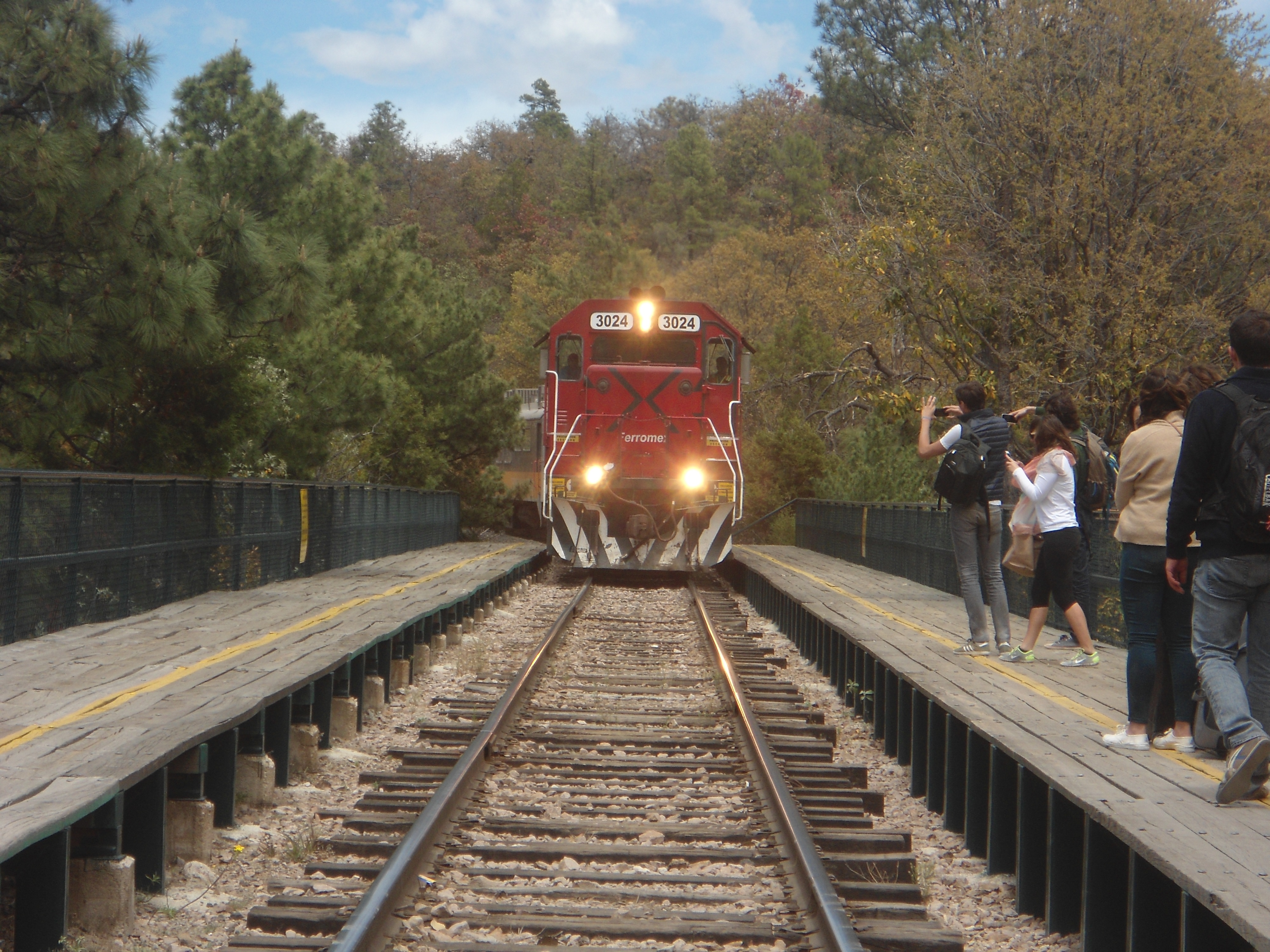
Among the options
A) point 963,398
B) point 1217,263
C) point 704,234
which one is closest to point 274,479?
point 963,398

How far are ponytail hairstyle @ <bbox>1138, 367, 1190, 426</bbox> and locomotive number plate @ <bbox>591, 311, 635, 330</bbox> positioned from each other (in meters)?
12.2

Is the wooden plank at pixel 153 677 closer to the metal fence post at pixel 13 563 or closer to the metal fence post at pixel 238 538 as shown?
the metal fence post at pixel 13 563

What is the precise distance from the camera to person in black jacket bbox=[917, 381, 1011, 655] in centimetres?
930

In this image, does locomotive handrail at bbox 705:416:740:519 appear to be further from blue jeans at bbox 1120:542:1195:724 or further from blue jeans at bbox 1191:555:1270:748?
blue jeans at bbox 1191:555:1270:748

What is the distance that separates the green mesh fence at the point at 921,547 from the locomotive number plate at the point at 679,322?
357 centimetres

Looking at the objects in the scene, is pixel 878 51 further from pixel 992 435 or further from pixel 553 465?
pixel 992 435

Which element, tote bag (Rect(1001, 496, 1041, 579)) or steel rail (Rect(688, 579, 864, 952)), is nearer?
Answer: steel rail (Rect(688, 579, 864, 952))

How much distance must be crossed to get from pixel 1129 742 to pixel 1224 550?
47.6 inches

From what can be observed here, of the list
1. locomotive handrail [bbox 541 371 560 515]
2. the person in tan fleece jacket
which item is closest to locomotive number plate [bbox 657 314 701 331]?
locomotive handrail [bbox 541 371 560 515]

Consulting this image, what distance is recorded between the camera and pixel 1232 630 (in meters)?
5.28

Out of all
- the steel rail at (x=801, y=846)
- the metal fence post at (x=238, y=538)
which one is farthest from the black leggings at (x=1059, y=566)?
the metal fence post at (x=238, y=538)

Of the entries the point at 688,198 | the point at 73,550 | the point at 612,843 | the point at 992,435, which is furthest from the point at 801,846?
the point at 688,198

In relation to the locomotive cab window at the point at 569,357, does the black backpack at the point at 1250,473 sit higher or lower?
lower

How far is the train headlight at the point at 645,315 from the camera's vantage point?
18.4 metres
